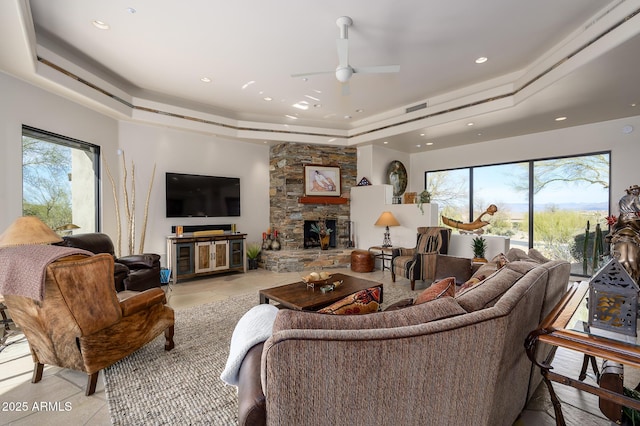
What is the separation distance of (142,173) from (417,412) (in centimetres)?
547

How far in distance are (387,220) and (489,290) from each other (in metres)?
4.43

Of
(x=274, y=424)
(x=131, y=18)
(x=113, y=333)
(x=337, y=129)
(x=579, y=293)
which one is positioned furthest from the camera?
(x=337, y=129)

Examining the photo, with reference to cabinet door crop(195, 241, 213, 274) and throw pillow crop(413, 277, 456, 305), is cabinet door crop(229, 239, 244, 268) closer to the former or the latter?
cabinet door crop(195, 241, 213, 274)

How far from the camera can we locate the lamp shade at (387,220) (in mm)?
5645

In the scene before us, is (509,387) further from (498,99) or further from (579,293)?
(498,99)

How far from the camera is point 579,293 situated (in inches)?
69.9

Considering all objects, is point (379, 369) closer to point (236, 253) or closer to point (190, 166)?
point (236, 253)

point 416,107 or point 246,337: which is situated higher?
point 416,107

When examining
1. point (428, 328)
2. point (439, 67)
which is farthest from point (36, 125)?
point (439, 67)

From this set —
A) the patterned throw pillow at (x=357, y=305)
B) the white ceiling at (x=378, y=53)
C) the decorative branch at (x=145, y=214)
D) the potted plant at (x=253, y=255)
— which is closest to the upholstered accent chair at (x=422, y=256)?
the white ceiling at (x=378, y=53)

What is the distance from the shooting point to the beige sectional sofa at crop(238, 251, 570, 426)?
78cm

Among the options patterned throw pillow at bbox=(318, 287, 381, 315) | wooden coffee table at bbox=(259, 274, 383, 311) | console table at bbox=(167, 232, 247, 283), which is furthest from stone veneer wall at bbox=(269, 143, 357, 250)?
patterned throw pillow at bbox=(318, 287, 381, 315)

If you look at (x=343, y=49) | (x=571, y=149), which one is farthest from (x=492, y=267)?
(x=571, y=149)

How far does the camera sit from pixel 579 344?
3.97 ft
